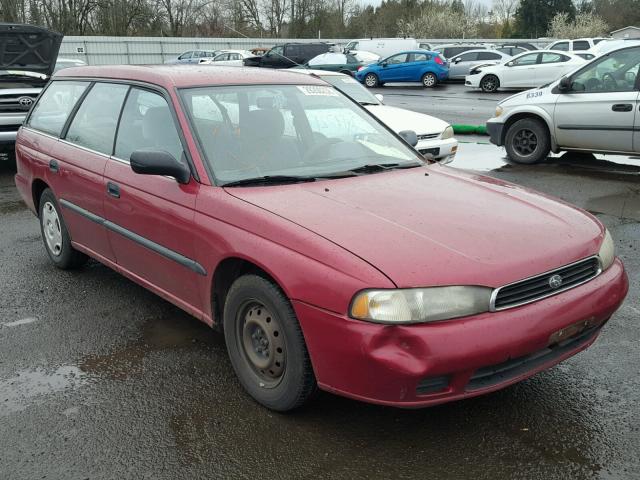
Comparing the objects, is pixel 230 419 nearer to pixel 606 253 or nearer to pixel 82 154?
pixel 606 253

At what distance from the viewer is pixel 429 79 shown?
27.4m

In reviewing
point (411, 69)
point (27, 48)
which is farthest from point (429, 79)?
point (27, 48)

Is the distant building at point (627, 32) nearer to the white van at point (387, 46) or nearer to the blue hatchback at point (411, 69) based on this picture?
the white van at point (387, 46)

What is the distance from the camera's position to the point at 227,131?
3.83 metres

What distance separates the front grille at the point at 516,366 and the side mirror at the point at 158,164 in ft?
6.19

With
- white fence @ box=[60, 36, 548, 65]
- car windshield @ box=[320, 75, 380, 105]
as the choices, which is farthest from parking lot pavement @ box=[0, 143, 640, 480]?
white fence @ box=[60, 36, 548, 65]

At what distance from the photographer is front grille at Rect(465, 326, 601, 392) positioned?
2.77m

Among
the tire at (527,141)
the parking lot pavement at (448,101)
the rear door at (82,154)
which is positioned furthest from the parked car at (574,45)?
the rear door at (82,154)

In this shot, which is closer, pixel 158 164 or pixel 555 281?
pixel 555 281

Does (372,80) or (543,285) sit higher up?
(543,285)

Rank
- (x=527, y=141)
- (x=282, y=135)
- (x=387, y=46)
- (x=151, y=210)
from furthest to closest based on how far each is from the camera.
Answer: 1. (x=387, y=46)
2. (x=527, y=141)
3. (x=282, y=135)
4. (x=151, y=210)

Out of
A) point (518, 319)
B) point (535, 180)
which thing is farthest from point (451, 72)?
point (518, 319)

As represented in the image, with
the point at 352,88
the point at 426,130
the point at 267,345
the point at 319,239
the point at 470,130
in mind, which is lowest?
the point at 470,130

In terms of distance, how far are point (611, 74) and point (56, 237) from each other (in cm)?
748
